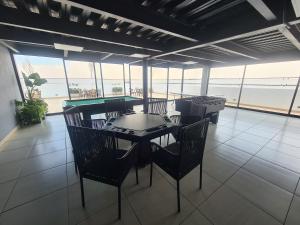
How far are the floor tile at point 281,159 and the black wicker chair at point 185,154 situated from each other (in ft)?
5.89

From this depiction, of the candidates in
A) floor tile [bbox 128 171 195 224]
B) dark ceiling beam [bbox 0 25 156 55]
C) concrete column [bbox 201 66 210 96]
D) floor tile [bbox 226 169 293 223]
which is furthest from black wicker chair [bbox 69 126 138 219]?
concrete column [bbox 201 66 210 96]

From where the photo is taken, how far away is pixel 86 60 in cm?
563

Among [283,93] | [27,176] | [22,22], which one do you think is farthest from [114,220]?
[283,93]

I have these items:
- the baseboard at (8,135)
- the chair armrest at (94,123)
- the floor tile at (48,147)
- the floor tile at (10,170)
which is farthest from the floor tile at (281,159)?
the baseboard at (8,135)

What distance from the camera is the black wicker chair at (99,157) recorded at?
125cm

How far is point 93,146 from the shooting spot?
1.31 meters

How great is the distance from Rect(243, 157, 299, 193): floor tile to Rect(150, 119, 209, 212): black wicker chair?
1227 mm

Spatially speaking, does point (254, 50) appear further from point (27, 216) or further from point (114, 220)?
point (27, 216)

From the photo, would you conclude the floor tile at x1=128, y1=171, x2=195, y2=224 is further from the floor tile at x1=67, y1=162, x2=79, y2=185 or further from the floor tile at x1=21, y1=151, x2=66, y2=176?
the floor tile at x1=21, y1=151, x2=66, y2=176

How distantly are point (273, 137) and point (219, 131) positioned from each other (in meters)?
1.23

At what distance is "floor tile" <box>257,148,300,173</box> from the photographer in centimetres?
223

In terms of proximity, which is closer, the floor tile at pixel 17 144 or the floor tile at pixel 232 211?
the floor tile at pixel 232 211

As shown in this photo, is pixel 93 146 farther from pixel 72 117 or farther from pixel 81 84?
pixel 81 84

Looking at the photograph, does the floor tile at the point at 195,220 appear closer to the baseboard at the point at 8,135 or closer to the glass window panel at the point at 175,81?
the baseboard at the point at 8,135
